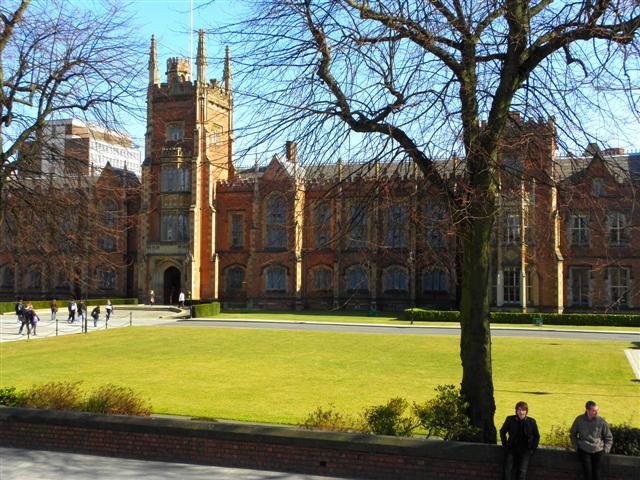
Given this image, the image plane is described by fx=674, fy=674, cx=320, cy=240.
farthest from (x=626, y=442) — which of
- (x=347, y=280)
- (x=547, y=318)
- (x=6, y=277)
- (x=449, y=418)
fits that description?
(x=6, y=277)

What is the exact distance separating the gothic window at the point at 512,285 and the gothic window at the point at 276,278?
17.7 m

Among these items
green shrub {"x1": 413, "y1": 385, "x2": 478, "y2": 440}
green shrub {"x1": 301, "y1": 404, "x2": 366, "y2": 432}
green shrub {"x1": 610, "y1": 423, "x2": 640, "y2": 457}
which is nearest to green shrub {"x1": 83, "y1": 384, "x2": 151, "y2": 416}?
green shrub {"x1": 301, "y1": 404, "x2": 366, "y2": 432}

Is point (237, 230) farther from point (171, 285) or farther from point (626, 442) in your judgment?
point (626, 442)

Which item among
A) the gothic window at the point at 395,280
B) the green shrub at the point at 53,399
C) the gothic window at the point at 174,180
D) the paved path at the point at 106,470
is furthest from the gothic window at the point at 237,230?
the paved path at the point at 106,470

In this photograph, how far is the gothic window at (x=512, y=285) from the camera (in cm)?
4725

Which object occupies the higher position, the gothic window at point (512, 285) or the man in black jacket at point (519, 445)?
the gothic window at point (512, 285)

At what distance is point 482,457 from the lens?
9.79 metres

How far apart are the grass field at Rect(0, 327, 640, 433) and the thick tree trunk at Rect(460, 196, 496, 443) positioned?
3.69 m

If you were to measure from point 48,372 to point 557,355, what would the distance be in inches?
701

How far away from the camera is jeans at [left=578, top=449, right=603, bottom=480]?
9.21 m

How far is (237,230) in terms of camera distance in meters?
57.2

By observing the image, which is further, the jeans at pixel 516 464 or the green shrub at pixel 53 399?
the green shrub at pixel 53 399

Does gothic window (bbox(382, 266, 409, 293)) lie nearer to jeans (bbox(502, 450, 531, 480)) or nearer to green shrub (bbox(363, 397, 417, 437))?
green shrub (bbox(363, 397, 417, 437))

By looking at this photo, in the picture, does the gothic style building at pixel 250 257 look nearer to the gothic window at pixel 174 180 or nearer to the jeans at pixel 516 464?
the gothic window at pixel 174 180
